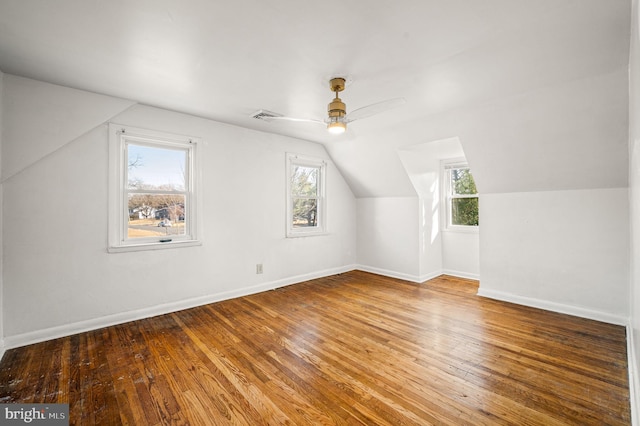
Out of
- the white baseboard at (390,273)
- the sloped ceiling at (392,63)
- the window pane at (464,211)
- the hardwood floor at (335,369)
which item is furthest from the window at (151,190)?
the window pane at (464,211)

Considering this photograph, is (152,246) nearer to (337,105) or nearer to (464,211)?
Result: (337,105)

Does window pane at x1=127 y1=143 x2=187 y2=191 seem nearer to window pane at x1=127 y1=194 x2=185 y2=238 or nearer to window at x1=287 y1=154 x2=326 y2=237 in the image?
window pane at x1=127 y1=194 x2=185 y2=238

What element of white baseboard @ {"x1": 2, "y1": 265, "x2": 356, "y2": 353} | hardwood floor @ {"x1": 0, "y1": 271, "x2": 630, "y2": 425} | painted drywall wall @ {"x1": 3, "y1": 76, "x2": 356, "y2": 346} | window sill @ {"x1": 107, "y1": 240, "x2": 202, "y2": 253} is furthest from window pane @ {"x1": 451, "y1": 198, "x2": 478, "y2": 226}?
window sill @ {"x1": 107, "y1": 240, "x2": 202, "y2": 253}

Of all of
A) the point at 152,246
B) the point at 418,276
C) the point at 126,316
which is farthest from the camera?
the point at 418,276

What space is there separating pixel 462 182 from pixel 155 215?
502 cm

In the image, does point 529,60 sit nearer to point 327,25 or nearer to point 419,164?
point 327,25

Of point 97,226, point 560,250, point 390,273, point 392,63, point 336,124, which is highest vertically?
point 392,63

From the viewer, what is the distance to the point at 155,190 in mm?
3529

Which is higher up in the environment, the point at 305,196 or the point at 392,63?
the point at 392,63

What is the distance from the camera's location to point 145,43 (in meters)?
2.10

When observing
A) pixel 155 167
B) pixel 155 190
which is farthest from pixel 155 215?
pixel 155 167

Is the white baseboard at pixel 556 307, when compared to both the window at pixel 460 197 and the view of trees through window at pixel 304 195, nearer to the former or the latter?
the window at pixel 460 197

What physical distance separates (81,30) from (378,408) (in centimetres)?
318

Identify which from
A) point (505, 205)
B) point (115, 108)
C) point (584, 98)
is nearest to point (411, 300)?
point (505, 205)
